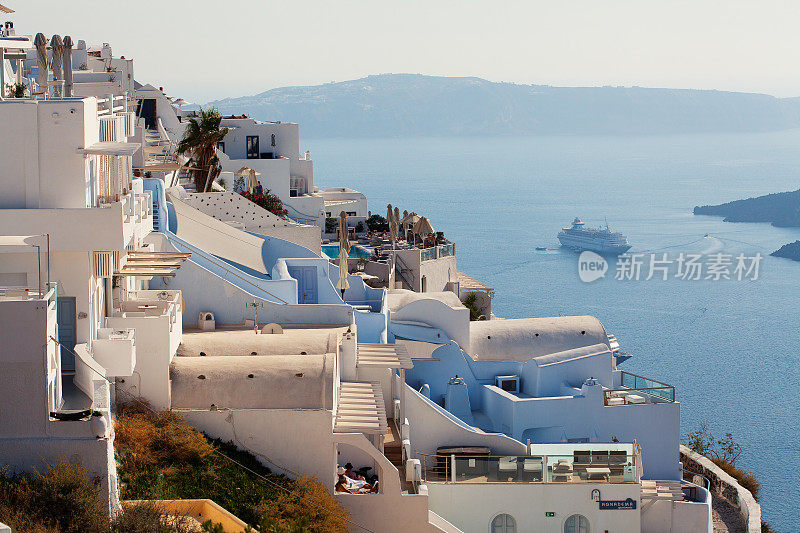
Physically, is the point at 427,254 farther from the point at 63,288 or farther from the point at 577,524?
the point at 63,288

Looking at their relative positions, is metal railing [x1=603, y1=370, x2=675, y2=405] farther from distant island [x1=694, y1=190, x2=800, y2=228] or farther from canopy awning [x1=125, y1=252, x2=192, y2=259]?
distant island [x1=694, y1=190, x2=800, y2=228]

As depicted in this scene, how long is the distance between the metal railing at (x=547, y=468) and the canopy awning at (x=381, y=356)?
236 centimetres

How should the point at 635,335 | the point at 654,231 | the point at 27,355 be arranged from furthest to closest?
the point at 654,231 → the point at 635,335 → the point at 27,355

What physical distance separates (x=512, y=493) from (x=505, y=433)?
4623mm

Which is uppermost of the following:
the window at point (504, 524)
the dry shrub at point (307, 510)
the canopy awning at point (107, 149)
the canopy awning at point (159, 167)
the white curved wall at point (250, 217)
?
the canopy awning at point (107, 149)

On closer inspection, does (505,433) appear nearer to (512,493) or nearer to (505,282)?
(512,493)

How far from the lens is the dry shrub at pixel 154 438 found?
16297 millimetres

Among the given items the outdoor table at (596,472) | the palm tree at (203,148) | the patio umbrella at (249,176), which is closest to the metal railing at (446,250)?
the patio umbrella at (249,176)

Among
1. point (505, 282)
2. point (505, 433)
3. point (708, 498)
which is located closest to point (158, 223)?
point (505, 433)

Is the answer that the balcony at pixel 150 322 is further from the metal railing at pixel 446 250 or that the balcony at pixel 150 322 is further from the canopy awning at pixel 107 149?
the metal railing at pixel 446 250

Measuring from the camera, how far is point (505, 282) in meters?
97.6

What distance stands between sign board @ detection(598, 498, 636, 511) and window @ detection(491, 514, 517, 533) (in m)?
1.65

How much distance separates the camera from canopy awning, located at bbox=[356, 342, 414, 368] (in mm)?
22145

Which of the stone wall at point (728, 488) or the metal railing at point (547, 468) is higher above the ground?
the metal railing at point (547, 468)
